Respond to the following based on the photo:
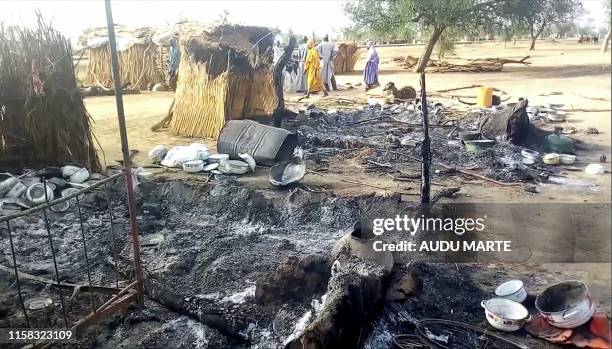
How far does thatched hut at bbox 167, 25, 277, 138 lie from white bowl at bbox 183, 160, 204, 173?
2.29 meters

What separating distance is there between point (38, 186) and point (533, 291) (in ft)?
16.1

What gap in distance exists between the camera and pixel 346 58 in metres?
19.6

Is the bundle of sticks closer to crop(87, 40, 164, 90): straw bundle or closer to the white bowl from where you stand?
crop(87, 40, 164, 90): straw bundle

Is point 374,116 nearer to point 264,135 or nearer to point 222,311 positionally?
point 264,135

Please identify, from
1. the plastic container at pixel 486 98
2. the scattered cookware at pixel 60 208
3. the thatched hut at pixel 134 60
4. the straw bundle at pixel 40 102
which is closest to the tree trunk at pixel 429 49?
the plastic container at pixel 486 98

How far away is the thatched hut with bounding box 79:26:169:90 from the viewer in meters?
14.7

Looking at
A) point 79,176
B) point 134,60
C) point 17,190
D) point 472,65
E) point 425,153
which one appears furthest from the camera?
point 472,65

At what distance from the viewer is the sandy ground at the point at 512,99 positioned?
5.54 meters

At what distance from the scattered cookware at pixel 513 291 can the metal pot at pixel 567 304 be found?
115 millimetres

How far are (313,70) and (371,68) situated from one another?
2047mm

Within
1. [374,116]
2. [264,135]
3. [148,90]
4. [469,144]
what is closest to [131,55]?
[148,90]

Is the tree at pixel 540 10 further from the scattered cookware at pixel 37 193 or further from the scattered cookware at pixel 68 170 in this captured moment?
the scattered cookware at pixel 37 193

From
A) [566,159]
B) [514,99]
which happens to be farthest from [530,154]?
[514,99]

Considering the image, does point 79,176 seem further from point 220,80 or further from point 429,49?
point 429,49
